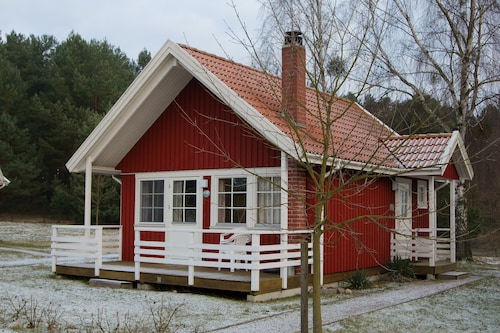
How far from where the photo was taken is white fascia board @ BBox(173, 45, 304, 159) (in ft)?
36.8

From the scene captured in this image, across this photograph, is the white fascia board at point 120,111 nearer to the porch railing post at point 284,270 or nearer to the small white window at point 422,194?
the porch railing post at point 284,270

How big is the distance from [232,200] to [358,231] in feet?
9.93

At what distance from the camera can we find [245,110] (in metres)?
11.9

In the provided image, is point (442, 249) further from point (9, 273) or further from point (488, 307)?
point (9, 273)

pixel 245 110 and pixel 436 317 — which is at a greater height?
pixel 245 110

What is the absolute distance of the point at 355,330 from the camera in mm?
8562

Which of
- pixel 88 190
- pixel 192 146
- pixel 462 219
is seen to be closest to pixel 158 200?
pixel 88 190

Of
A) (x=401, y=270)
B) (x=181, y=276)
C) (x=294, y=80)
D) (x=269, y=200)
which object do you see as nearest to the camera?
(x=181, y=276)

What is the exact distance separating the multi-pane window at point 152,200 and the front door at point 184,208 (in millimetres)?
340

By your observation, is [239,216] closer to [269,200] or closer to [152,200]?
[269,200]

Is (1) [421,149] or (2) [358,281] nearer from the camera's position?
(2) [358,281]

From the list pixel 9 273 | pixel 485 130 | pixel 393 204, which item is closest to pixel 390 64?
pixel 485 130

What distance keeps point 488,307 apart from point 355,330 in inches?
149

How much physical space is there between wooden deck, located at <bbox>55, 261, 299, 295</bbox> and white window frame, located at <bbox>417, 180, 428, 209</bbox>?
6.70 meters
